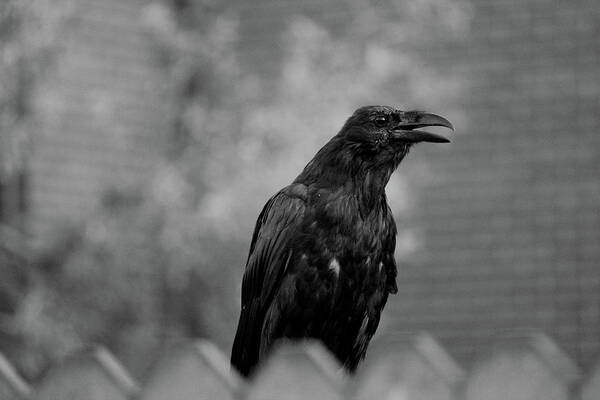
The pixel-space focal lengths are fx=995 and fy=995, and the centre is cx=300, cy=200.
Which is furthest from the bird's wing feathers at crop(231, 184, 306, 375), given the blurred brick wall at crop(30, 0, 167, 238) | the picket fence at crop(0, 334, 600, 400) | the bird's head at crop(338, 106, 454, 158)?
the blurred brick wall at crop(30, 0, 167, 238)

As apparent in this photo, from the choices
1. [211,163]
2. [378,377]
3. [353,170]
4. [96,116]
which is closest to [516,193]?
[211,163]

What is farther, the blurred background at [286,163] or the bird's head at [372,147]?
the blurred background at [286,163]

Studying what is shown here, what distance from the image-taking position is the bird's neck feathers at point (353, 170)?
3.54m

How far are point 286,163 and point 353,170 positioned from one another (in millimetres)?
3387

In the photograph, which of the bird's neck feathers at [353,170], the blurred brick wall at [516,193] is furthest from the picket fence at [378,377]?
the blurred brick wall at [516,193]

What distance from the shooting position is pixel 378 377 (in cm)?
209

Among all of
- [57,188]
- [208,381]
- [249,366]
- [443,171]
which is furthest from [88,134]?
[208,381]

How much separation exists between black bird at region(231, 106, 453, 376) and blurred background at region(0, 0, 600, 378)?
2.87 meters

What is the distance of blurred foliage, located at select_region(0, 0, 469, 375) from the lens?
20.9 feet

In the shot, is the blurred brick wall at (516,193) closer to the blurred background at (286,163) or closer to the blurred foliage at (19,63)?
the blurred background at (286,163)

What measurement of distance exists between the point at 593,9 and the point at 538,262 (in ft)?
5.77

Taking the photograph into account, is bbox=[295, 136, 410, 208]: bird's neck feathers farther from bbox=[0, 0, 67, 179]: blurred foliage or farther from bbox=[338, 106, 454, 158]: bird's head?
bbox=[0, 0, 67, 179]: blurred foliage

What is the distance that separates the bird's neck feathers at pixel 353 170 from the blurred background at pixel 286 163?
3.01 m

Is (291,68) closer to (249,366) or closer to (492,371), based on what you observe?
(249,366)
